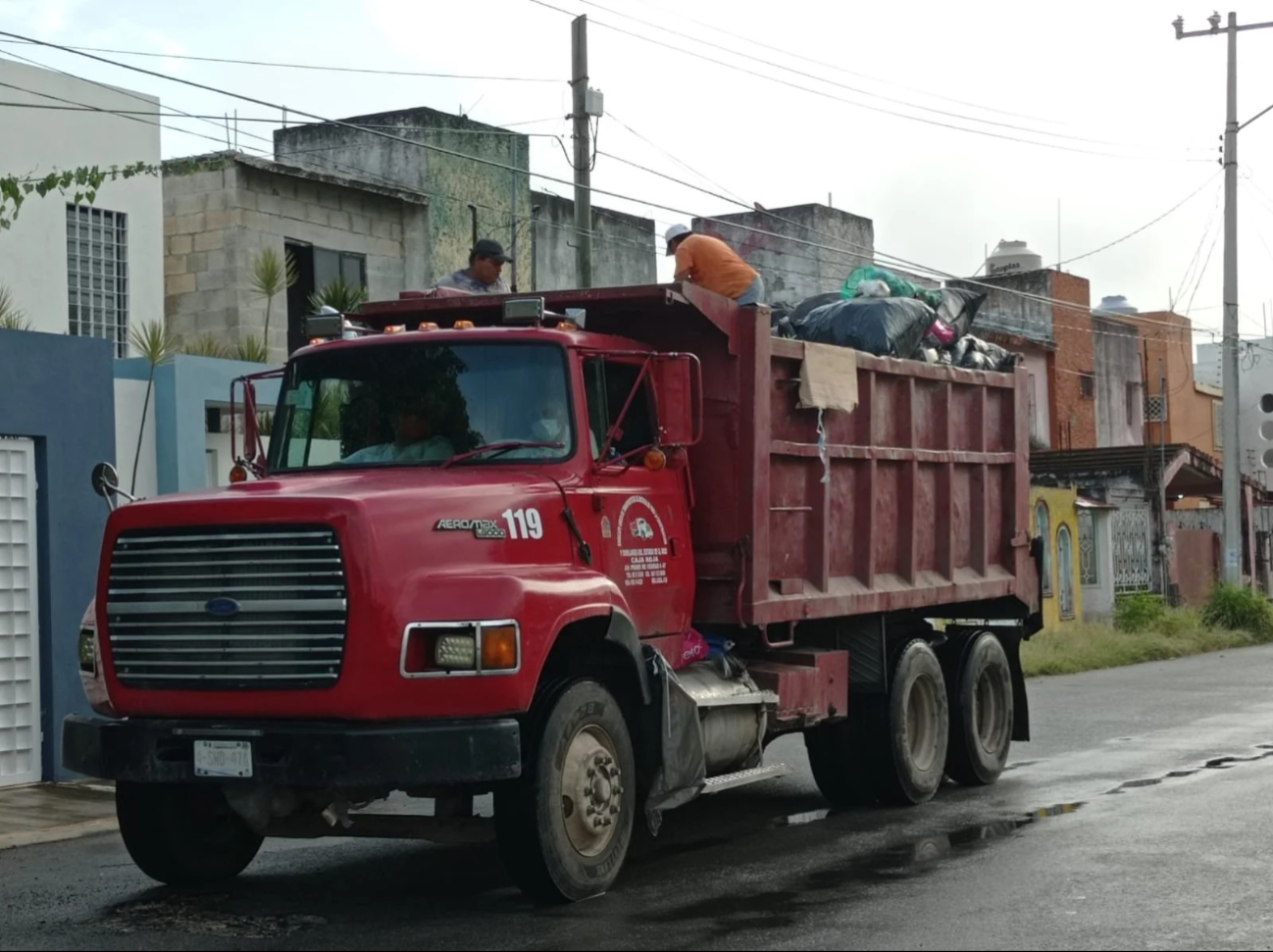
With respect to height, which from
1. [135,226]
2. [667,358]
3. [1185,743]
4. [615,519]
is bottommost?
[1185,743]

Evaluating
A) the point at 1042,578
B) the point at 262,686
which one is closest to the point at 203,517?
the point at 262,686

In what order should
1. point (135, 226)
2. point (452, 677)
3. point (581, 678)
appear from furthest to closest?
point (135, 226)
point (581, 678)
point (452, 677)

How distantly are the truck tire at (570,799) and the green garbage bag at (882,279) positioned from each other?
4.70m

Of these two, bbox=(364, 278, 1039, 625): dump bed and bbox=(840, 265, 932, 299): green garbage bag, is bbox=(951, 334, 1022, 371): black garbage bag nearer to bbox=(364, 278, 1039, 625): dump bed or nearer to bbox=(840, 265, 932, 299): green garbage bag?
bbox=(364, 278, 1039, 625): dump bed

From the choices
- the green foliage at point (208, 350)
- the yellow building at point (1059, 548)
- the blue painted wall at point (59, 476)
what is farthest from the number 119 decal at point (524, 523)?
the yellow building at point (1059, 548)

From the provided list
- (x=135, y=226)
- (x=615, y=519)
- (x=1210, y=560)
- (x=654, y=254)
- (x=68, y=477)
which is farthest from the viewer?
(x=1210, y=560)

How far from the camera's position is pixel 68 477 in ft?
44.0

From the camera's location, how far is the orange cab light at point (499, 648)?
750 centimetres

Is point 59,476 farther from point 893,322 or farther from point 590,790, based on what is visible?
point 590,790

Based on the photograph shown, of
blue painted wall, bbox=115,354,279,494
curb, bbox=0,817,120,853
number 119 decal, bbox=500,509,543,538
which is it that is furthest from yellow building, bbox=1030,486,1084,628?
number 119 decal, bbox=500,509,543,538

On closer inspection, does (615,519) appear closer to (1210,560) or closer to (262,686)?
(262,686)

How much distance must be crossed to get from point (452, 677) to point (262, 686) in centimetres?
80

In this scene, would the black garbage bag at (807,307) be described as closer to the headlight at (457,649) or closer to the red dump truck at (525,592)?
the red dump truck at (525,592)

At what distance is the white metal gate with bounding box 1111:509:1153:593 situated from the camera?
110ft
